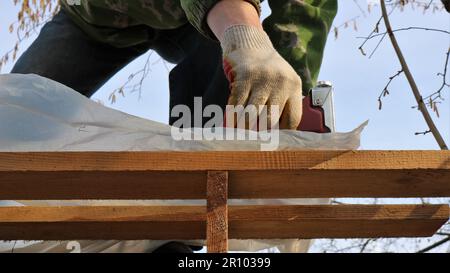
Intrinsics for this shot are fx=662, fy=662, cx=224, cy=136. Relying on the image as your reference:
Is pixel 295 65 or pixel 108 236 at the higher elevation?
pixel 295 65

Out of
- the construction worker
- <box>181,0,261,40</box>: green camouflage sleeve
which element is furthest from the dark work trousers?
<box>181,0,261,40</box>: green camouflage sleeve

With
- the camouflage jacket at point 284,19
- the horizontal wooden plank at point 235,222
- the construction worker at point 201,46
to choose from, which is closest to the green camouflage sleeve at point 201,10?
the construction worker at point 201,46

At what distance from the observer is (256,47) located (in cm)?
123

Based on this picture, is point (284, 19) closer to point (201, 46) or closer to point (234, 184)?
point (201, 46)

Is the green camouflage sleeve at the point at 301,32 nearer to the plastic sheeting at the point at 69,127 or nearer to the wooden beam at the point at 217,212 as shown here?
the plastic sheeting at the point at 69,127

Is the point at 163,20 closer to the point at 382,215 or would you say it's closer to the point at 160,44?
the point at 160,44

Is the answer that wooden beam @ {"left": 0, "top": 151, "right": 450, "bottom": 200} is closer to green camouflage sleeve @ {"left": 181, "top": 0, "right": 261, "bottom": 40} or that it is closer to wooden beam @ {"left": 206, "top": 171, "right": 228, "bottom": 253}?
wooden beam @ {"left": 206, "top": 171, "right": 228, "bottom": 253}

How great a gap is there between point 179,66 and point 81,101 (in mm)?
719

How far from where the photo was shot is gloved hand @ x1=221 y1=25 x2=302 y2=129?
1.19 m

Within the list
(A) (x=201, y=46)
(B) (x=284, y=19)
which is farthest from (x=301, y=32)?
(A) (x=201, y=46)

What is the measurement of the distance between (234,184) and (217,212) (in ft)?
0.22

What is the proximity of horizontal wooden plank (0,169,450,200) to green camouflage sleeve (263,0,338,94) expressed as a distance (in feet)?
2.00

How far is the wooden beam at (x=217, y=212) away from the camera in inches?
34.0
